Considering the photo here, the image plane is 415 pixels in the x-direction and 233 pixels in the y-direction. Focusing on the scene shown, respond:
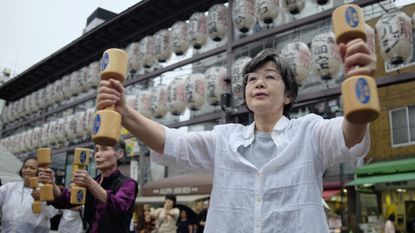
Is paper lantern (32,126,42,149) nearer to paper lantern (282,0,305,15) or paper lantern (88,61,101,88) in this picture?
paper lantern (88,61,101,88)

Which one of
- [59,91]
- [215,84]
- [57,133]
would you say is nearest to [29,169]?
[215,84]

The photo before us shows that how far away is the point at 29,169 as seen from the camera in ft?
12.8

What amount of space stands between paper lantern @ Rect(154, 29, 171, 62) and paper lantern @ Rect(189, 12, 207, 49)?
974 mm

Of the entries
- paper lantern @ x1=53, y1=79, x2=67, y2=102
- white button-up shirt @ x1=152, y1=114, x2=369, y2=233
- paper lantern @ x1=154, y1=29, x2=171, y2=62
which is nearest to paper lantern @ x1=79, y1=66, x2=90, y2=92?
paper lantern @ x1=53, y1=79, x2=67, y2=102

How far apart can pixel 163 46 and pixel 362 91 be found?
28.4 ft

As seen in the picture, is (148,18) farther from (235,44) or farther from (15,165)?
(15,165)

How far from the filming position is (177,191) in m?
10.4

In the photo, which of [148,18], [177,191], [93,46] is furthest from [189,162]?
[93,46]

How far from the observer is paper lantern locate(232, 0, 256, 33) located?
7.62 metres

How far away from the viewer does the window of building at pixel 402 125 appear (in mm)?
12750

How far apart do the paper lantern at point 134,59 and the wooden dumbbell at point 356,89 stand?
937 cm

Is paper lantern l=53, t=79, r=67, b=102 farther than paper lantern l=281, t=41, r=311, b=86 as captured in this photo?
Yes

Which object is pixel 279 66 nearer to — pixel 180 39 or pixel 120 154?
pixel 120 154

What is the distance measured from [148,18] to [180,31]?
222cm
